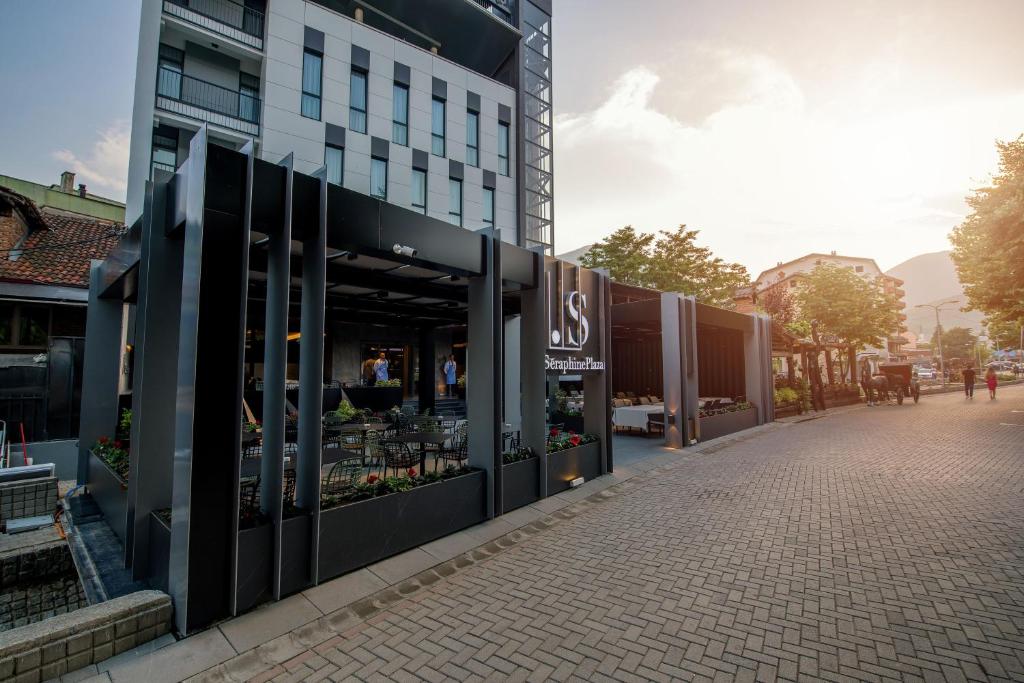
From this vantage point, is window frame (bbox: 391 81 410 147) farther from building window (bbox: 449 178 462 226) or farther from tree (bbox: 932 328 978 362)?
tree (bbox: 932 328 978 362)

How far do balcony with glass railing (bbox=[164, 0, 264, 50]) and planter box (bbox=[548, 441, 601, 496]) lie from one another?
643 inches

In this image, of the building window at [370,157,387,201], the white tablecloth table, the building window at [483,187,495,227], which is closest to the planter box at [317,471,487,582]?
the white tablecloth table

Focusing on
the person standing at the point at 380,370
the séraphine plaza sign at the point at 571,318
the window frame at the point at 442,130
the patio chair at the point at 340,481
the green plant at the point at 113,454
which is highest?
the window frame at the point at 442,130

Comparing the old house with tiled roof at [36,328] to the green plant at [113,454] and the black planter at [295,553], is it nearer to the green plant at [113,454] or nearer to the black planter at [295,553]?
the green plant at [113,454]

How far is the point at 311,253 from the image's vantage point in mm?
5281

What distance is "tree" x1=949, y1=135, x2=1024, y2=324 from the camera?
15164 millimetres

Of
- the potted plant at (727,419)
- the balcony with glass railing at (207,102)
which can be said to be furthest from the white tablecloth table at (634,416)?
the balcony with glass railing at (207,102)

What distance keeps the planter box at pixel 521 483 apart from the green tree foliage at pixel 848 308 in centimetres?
2651

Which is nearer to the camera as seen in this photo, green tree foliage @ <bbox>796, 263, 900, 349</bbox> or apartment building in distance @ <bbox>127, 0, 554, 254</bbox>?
→ apartment building in distance @ <bbox>127, 0, 554, 254</bbox>

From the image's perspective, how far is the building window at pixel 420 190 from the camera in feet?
58.7

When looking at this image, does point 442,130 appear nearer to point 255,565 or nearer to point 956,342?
point 255,565

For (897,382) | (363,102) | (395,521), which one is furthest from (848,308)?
(395,521)

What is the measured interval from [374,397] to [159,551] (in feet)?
37.0

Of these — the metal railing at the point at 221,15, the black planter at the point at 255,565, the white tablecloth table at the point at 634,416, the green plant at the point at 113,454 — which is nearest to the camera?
the black planter at the point at 255,565
